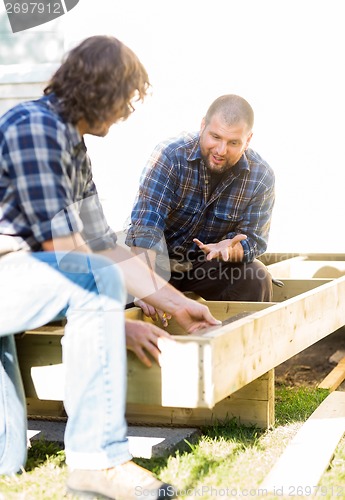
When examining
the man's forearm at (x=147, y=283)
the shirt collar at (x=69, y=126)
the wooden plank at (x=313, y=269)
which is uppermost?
the shirt collar at (x=69, y=126)

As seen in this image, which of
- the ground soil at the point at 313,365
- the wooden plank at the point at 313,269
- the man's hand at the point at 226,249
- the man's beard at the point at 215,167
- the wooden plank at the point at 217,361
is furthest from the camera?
the wooden plank at the point at 313,269

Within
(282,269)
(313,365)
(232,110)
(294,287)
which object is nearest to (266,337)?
(232,110)

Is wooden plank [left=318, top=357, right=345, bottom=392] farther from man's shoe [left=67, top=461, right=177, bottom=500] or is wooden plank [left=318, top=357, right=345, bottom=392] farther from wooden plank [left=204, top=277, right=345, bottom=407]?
man's shoe [left=67, top=461, right=177, bottom=500]

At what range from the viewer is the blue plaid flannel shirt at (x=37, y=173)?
2039 mm

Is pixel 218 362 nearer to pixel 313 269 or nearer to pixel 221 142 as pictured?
pixel 221 142

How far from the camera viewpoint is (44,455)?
2.65 metres

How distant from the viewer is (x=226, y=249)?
3.40 metres

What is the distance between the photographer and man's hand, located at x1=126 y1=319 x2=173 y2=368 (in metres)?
2.21
